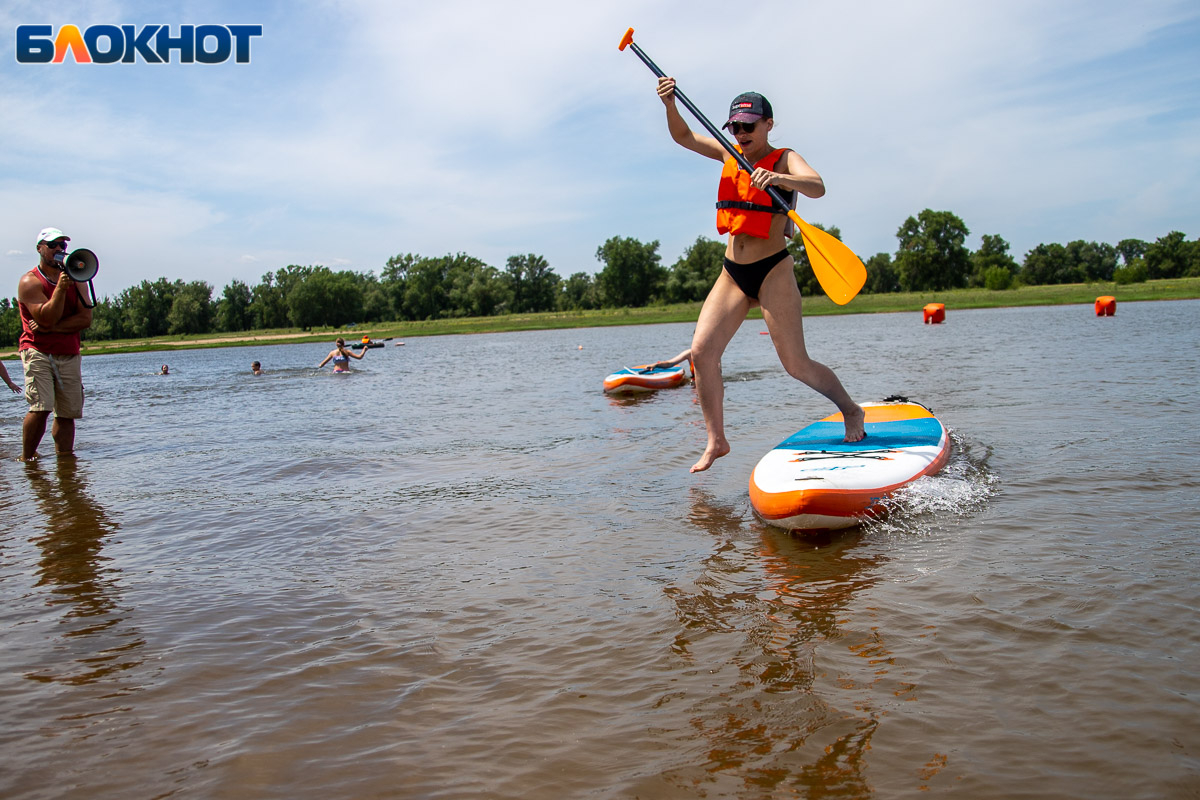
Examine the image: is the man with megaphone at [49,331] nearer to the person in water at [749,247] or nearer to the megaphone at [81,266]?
the megaphone at [81,266]

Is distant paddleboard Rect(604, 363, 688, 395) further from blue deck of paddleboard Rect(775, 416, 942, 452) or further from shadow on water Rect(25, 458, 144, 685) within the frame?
shadow on water Rect(25, 458, 144, 685)

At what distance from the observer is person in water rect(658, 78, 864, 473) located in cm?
524

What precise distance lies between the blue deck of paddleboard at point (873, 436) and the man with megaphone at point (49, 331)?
24.8 ft

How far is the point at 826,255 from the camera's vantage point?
5.64m

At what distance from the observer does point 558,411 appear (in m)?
13.2

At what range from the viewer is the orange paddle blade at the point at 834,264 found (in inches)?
216

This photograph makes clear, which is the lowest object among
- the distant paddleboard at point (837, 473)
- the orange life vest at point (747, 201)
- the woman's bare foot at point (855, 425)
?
the distant paddleboard at point (837, 473)

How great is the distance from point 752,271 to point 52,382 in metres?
7.86

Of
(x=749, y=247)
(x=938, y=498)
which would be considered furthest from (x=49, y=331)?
(x=938, y=498)

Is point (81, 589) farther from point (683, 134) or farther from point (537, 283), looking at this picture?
point (537, 283)

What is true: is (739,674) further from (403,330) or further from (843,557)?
(403,330)

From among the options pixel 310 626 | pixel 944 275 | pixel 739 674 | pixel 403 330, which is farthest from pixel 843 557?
pixel 944 275

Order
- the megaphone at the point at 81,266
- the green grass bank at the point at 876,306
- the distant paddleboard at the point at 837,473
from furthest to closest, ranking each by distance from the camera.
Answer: the green grass bank at the point at 876,306 → the megaphone at the point at 81,266 → the distant paddleboard at the point at 837,473

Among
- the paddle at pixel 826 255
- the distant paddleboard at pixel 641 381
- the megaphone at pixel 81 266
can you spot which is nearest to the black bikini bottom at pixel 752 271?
the paddle at pixel 826 255
